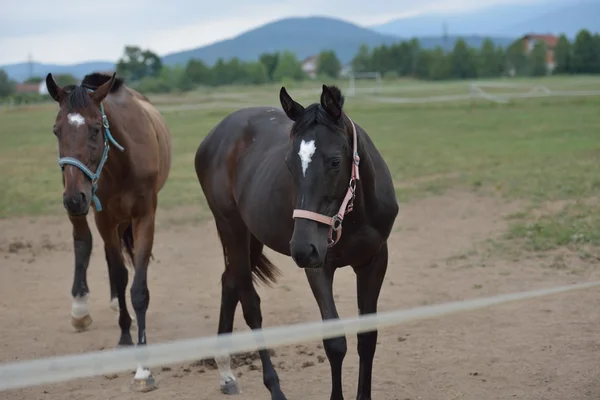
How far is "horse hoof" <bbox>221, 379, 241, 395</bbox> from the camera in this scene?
4.89m

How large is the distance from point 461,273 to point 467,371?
274 centimetres

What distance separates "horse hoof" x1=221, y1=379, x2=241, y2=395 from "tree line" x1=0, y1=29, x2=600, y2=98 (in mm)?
47821

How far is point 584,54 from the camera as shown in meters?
53.3

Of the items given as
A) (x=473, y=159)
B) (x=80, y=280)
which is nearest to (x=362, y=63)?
(x=473, y=159)

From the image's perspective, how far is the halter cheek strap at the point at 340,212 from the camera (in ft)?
11.4

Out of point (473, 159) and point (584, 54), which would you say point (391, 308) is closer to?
point (473, 159)

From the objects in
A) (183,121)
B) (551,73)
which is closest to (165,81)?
(551,73)

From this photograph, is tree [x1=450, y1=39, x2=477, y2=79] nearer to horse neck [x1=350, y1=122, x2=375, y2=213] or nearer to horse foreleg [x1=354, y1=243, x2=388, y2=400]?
horse foreleg [x1=354, y1=243, x2=388, y2=400]

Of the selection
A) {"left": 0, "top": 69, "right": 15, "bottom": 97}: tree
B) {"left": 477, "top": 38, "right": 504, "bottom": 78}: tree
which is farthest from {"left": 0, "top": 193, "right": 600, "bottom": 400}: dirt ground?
{"left": 0, "top": 69, "right": 15, "bottom": 97}: tree

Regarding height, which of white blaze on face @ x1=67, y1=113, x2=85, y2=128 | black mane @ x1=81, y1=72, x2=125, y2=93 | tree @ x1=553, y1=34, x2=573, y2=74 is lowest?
white blaze on face @ x1=67, y1=113, x2=85, y2=128

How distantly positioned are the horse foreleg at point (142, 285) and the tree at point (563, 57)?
2151 inches

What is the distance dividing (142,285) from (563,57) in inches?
2226

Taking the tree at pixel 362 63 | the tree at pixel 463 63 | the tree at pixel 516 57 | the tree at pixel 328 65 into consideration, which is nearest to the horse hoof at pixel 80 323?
the tree at pixel 463 63

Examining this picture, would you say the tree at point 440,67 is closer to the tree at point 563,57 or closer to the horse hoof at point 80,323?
the tree at point 563,57
